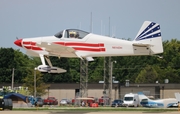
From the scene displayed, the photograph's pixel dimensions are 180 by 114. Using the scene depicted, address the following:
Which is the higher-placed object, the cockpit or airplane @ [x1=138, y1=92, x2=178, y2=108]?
the cockpit

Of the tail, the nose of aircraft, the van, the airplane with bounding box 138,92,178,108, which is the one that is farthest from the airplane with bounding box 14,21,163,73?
the van

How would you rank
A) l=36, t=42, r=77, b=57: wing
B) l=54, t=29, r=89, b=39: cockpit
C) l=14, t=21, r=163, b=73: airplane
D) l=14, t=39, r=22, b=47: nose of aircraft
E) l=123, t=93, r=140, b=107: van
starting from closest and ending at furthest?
l=14, t=21, r=163, b=73: airplane < l=36, t=42, r=77, b=57: wing < l=54, t=29, r=89, b=39: cockpit < l=14, t=39, r=22, b=47: nose of aircraft < l=123, t=93, r=140, b=107: van

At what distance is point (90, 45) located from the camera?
31984mm

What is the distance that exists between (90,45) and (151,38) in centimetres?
452

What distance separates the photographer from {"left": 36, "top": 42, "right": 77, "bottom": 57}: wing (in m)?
31.1

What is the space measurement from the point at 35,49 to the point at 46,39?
4.13 ft

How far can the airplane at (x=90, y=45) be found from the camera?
101 feet

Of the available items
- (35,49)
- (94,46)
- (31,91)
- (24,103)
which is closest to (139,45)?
(94,46)

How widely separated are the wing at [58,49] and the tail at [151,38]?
4925 mm

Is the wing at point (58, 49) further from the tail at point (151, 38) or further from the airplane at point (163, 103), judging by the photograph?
the airplane at point (163, 103)

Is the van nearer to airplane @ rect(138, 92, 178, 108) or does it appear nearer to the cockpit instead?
airplane @ rect(138, 92, 178, 108)

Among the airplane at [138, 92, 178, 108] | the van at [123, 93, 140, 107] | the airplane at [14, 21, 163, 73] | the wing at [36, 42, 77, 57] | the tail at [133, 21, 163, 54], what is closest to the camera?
the tail at [133, 21, 163, 54]

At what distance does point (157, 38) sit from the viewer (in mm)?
30844

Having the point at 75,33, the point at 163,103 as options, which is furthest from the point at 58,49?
the point at 163,103
